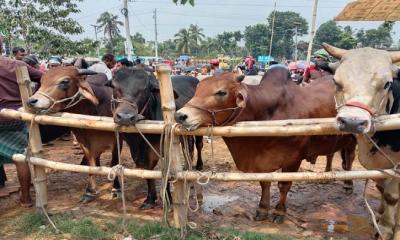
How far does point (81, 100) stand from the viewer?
491 cm

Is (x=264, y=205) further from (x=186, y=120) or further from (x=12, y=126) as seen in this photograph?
(x=12, y=126)

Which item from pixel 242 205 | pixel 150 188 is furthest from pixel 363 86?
pixel 150 188

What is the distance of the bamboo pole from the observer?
3.12m

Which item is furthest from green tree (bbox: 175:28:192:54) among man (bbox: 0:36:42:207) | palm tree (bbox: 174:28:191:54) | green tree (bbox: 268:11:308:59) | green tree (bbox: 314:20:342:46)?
man (bbox: 0:36:42:207)

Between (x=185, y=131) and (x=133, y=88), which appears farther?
(x=133, y=88)

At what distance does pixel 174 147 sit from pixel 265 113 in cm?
120

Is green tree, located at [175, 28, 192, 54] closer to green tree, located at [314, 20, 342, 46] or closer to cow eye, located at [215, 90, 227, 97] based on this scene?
green tree, located at [314, 20, 342, 46]

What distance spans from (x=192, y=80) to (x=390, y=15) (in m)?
4.45

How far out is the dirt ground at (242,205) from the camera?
4.34 metres

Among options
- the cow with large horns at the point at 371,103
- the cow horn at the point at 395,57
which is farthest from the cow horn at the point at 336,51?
the cow horn at the point at 395,57

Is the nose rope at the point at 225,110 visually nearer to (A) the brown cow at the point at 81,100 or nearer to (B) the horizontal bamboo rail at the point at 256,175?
(B) the horizontal bamboo rail at the point at 256,175

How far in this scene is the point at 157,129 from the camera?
3.65m

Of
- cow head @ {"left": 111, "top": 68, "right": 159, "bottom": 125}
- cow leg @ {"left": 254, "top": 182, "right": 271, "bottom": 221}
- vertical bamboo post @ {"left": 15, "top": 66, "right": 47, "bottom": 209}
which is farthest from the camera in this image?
cow leg @ {"left": 254, "top": 182, "right": 271, "bottom": 221}

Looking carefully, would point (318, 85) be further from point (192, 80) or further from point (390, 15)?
point (390, 15)
